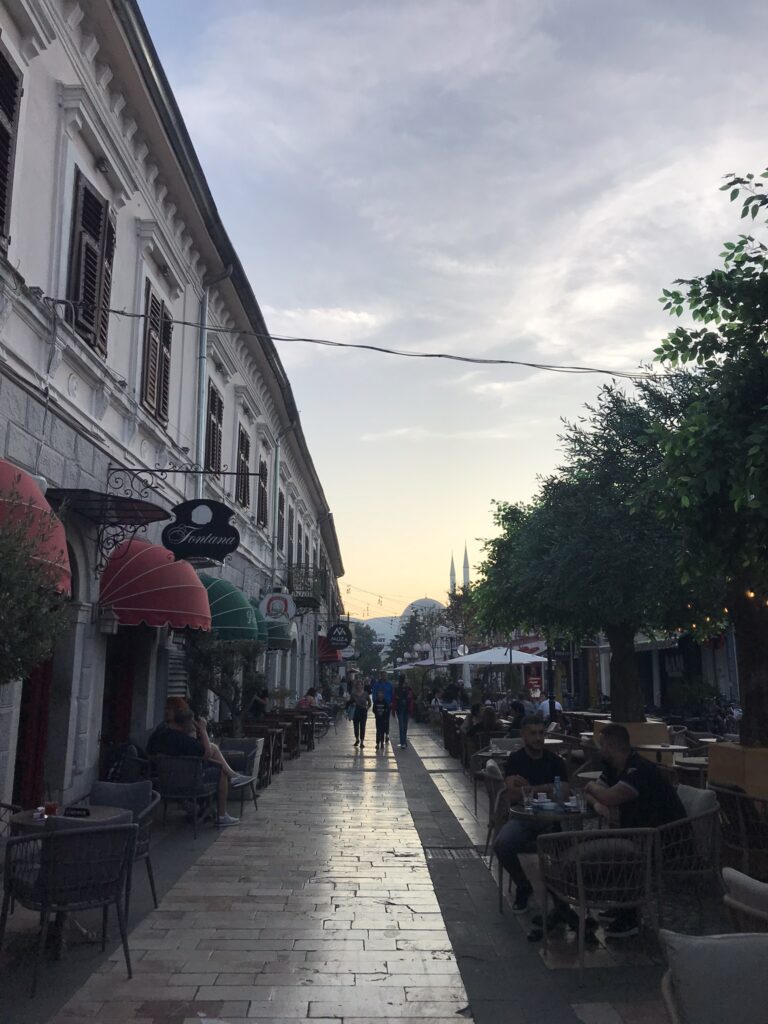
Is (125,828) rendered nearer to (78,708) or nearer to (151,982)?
(151,982)

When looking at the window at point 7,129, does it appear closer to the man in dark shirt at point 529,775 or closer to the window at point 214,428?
the man in dark shirt at point 529,775

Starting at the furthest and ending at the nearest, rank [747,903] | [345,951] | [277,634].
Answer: [277,634] < [345,951] < [747,903]

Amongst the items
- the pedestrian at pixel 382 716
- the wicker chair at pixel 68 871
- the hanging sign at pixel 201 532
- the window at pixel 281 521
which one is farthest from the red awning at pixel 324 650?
the wicker chair at pixel 68 871

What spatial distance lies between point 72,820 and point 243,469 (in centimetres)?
1417

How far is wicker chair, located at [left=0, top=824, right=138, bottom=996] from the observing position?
4934 millimetres

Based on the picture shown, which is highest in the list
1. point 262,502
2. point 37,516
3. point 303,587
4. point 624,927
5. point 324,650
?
point 262,502

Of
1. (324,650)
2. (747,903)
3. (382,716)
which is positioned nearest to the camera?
(747,903)

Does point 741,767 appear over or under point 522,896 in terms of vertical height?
over

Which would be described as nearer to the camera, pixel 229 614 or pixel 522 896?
pixel 522 896

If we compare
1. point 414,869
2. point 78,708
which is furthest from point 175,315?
point 414,869

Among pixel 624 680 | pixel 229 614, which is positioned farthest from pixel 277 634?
pixel 624 680

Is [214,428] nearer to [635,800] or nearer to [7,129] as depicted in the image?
[7,129]

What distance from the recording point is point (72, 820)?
5395 millimetres

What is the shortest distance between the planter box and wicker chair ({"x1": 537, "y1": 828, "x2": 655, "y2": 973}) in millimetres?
2429
